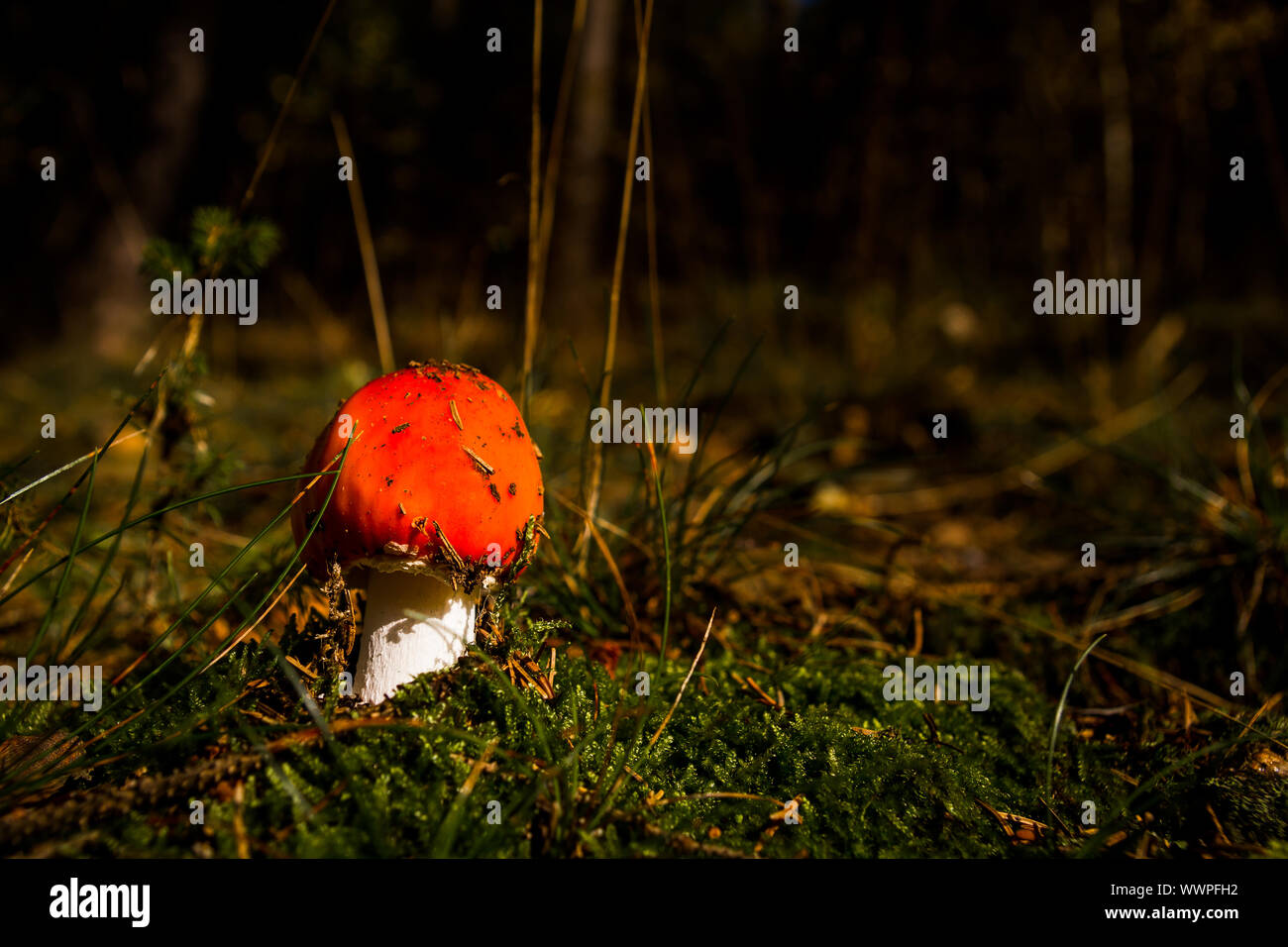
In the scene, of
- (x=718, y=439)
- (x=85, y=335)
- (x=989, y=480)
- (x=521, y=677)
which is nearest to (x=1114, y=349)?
(x=989, y=480)

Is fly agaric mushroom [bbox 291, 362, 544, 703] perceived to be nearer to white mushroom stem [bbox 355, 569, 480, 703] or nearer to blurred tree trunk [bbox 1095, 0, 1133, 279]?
white mushroom stem [bbox 355, 569, 480, 703]

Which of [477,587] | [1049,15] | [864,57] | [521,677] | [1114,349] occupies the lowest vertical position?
[521,677]

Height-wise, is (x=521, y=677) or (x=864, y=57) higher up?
(x=864, y=57)

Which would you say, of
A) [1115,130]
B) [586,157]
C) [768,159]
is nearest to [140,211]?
[586,157]

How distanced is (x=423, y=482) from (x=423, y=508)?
42mm

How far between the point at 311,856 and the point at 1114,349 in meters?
5.32

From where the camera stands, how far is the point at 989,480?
11.2 feet

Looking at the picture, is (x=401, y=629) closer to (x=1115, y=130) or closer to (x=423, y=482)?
(x=423, y=482)

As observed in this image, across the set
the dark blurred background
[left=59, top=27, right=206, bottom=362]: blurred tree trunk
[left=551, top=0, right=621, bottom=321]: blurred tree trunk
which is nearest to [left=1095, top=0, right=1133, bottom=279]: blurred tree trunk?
the dark blurred background

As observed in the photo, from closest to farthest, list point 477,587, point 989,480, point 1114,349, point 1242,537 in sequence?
point 477,587 → point 1242,537 → point 989,480 → point 1114,349

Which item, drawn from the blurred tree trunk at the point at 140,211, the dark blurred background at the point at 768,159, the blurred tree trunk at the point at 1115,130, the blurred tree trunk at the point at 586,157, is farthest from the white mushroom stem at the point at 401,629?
the blurred tree trunk at the point at 140,211

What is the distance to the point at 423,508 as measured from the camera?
1232 millimetres

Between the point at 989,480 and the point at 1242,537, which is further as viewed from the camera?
the point at 989,480
